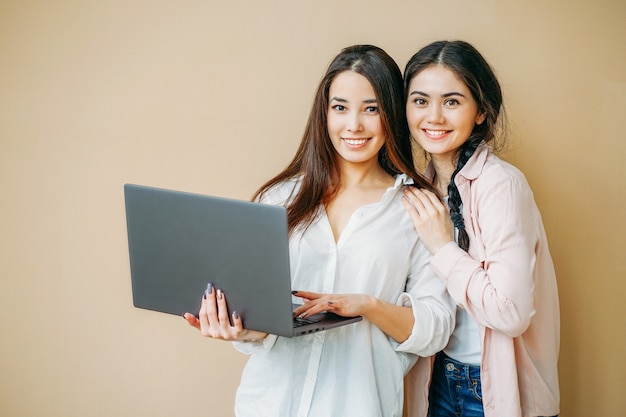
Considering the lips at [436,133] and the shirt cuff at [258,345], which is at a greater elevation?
the lips at [436,133]

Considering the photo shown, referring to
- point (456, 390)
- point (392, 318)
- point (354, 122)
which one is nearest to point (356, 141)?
point (354, 122)

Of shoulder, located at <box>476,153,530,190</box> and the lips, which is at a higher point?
the lips

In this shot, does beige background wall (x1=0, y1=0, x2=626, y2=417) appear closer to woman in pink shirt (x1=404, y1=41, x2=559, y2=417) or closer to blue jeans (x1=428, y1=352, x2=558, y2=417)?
woman in pink shirt (x1=404, y1=41, x2=559, y2=417)

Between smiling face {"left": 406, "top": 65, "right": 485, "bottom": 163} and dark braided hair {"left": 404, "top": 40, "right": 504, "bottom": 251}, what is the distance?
1 cm

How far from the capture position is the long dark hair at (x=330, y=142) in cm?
184

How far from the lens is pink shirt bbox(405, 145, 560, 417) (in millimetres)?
1695

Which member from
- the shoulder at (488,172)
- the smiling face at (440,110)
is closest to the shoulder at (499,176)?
the shoulder at (488,172)

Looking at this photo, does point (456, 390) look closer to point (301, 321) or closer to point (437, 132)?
point (301, 321)

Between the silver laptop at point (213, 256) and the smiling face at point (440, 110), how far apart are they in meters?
0.54

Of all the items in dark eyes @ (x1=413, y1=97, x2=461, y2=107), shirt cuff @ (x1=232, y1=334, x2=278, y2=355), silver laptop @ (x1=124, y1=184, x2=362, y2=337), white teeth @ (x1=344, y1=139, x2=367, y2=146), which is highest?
dark eyes @ (x1=413, y1=97, x2=461, y2=107)

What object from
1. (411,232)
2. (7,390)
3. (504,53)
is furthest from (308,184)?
(7,390)

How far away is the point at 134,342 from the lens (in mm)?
2455

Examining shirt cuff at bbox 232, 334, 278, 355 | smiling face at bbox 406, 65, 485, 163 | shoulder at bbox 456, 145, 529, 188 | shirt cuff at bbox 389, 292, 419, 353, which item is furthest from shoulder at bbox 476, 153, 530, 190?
shirt cuff at bbox 232, 334, 278, 355

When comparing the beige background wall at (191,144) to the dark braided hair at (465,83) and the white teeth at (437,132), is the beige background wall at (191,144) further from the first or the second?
the white teeth at (437,132)
